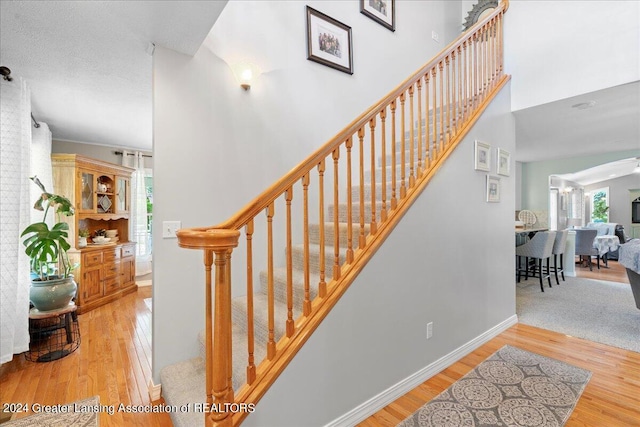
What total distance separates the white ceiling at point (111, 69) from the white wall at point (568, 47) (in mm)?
157

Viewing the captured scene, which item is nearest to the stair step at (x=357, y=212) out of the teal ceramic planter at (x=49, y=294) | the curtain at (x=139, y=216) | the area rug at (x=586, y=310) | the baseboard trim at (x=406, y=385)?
the baseboard trim at (x=406, y=385)

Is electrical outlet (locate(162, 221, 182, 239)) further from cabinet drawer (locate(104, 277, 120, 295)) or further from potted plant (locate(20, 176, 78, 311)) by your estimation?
cabinet drawer (locate(104, 277, 120, 295))

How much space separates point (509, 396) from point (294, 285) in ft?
5.52

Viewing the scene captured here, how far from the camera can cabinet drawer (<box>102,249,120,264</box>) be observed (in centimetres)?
421

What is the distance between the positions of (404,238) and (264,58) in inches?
75.4

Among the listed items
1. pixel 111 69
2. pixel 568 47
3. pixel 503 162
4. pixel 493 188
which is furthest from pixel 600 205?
pixel 111 69

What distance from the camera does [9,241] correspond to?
231 centimetres

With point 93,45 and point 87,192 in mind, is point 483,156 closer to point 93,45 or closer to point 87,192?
point 93,45

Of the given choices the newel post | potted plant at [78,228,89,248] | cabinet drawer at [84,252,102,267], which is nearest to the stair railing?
the newel post

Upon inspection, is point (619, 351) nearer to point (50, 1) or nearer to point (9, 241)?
point (50, 1)

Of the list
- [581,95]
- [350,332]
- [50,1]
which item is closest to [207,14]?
[50,1]

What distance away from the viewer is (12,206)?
7.57 ft

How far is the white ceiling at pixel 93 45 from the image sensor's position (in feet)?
5.37

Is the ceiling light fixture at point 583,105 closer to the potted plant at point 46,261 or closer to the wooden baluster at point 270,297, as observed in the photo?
the wooden baluster at point 270,297
